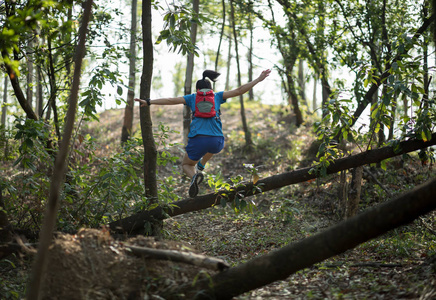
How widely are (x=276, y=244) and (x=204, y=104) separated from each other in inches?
113

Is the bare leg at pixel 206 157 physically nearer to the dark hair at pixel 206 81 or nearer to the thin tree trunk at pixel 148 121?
the thin tree trunk at pixel 148 121

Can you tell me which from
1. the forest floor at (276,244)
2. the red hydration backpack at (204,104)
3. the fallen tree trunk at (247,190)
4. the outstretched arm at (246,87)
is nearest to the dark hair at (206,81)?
the red hydration backpack at (204,104)

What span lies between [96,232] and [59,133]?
4515 mm

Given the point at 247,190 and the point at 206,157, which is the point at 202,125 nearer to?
the point at 206,157

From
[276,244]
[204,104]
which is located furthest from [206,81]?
[276,244]

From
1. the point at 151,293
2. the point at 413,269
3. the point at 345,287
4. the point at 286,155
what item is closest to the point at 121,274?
the point at 151,293

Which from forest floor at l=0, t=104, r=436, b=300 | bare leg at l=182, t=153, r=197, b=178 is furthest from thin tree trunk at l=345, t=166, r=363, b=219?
bare leg at l=182, t=153, r=197, b=178

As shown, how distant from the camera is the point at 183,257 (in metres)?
4.26

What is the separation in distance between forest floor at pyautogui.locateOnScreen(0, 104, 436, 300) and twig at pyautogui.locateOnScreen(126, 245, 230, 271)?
4.7 inches

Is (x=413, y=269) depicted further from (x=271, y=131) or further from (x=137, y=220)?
(x=271, y=131)

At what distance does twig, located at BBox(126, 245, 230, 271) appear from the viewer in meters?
4.24

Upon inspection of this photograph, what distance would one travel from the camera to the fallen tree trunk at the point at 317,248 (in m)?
4.23

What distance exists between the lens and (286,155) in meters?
13.8

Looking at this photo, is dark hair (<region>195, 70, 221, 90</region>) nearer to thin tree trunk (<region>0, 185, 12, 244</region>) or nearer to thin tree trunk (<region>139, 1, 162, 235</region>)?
thin tree trunk (<region>139, 1, 162, 235</region>)
